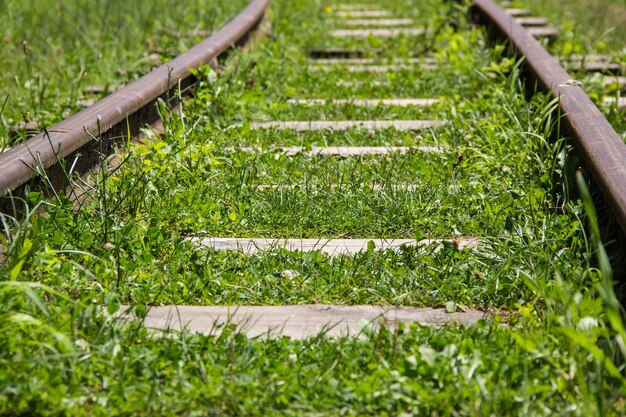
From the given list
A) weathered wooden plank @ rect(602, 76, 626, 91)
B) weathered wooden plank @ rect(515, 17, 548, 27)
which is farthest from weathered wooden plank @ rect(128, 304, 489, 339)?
weathered wooden plank @ rect(515, 17, 548, 27)

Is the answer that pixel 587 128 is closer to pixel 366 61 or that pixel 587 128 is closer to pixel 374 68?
pixel 374 68

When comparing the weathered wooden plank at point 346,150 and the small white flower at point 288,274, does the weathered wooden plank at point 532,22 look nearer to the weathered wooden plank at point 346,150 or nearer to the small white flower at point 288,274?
the weathered wooden plank at point 346,150

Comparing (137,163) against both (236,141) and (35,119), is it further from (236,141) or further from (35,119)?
(35,119)

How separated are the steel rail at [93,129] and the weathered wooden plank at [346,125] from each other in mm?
633

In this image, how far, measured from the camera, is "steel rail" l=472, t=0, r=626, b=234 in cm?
311

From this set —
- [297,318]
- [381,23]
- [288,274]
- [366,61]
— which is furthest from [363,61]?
[297,318]

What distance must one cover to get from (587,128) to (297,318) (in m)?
1.71

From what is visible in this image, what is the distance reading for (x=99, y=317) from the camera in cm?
272

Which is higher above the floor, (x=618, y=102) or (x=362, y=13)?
(x=618, y=102)

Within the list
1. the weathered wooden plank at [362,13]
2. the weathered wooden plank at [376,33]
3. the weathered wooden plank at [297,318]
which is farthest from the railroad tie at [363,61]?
the weathered wooden plank at [297,318]

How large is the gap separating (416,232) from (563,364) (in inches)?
42.0

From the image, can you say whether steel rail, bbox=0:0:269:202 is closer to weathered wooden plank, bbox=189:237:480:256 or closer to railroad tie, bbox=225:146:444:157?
railroad tie, bbox=225:146:444:157

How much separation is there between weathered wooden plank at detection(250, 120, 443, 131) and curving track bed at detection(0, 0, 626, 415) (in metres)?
0.02

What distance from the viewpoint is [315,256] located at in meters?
3.31
